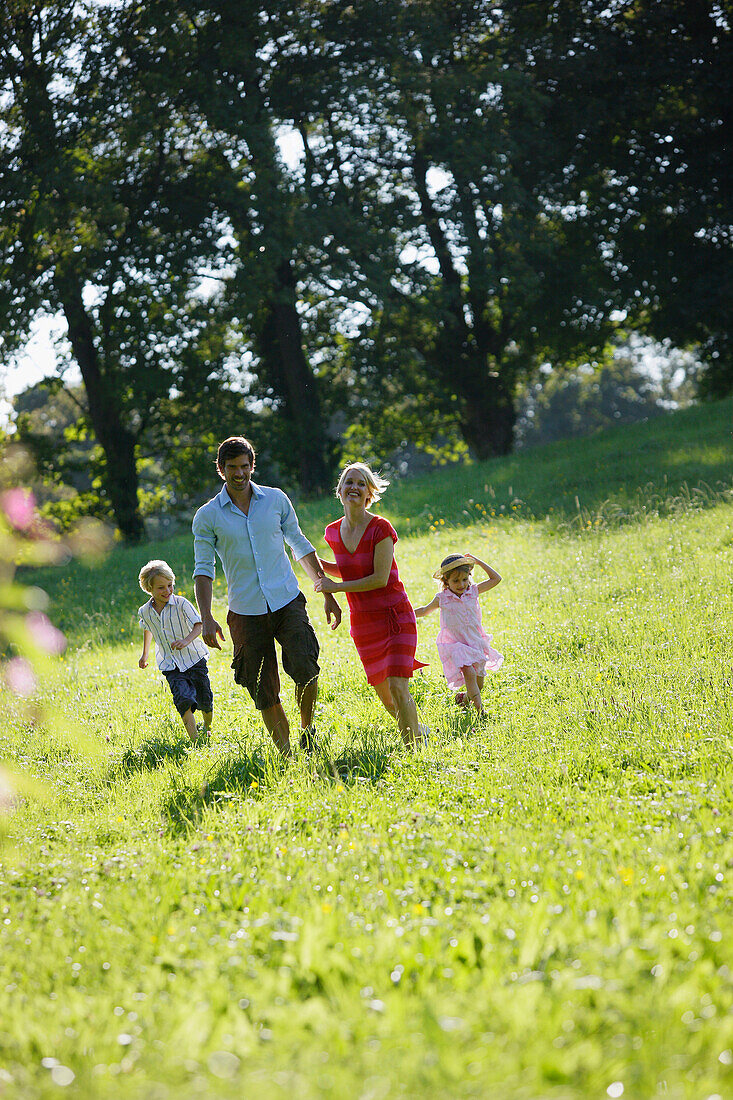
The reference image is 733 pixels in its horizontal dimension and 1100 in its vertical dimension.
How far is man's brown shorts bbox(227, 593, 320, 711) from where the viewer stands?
6.68 metres

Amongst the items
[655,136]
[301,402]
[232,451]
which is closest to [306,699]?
[232,451]

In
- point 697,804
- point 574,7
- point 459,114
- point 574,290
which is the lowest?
point 697,804

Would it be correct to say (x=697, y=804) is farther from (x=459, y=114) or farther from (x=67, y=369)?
(x=67, y=369)

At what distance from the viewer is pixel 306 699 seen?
22.2 feet

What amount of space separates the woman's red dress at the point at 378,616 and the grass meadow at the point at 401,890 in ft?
2.01

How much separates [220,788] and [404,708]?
142cm

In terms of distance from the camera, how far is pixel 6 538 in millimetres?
1992

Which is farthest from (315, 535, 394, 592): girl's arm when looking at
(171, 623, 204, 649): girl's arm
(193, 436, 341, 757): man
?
(171, 623, 204, 649): girl's arm

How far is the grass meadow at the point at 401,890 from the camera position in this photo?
2.87m

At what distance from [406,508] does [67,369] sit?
15320 millimetres

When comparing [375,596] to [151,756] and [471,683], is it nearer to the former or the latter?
[471,683]

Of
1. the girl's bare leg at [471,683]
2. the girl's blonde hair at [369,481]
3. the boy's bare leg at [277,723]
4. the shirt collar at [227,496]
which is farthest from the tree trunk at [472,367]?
the boy's bare leg at [277,723]

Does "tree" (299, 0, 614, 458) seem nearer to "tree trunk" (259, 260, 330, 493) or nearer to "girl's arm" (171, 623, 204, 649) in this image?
"tree trunk" (259, 260, 330, 493)

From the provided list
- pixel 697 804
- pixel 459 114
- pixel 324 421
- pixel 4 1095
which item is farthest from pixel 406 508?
pixel 4 1095
